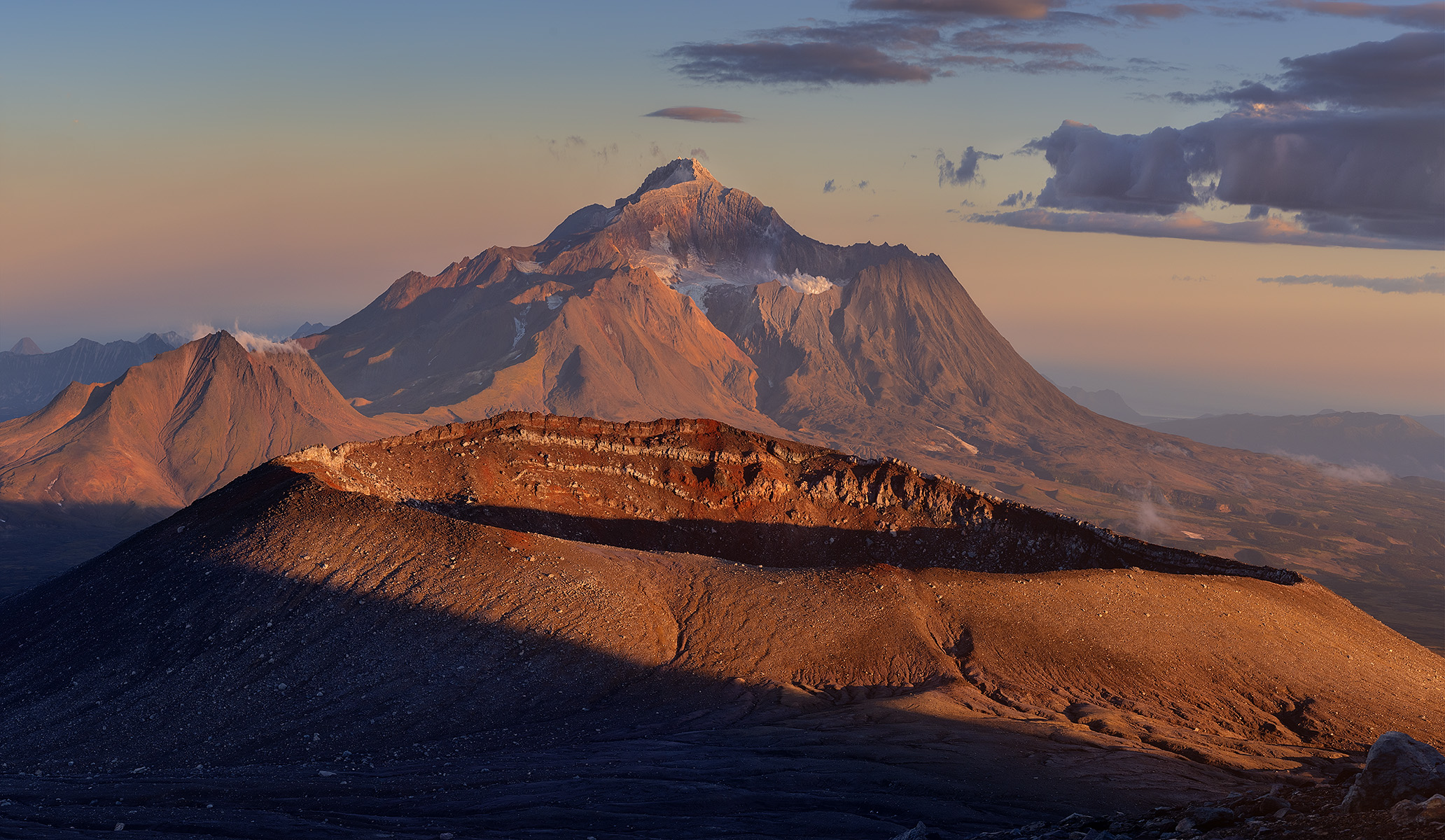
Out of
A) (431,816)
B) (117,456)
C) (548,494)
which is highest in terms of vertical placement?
(431,816)

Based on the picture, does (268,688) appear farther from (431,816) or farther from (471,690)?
(431,816)

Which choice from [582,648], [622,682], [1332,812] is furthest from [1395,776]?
[582,648]

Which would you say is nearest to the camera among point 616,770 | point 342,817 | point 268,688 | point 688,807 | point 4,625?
point 342,817

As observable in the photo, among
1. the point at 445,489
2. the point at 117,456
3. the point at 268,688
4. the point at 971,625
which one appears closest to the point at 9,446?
the point at 117,456

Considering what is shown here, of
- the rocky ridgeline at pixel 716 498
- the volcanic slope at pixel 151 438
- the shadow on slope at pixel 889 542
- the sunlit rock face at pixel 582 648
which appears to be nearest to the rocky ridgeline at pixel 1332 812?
the sunlit rock face at pixel 582 648

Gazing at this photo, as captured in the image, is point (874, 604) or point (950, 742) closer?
point (950, 742)

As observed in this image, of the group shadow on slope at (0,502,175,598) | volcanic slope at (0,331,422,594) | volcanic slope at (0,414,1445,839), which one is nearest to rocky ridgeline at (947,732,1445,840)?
volcanic slope at (0,414,1445,839)

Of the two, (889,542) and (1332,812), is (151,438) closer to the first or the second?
(889,542)

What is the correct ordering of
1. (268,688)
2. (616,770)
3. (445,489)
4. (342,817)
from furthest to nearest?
(445,489)
(268,688)
(616,770)
(342,817)
